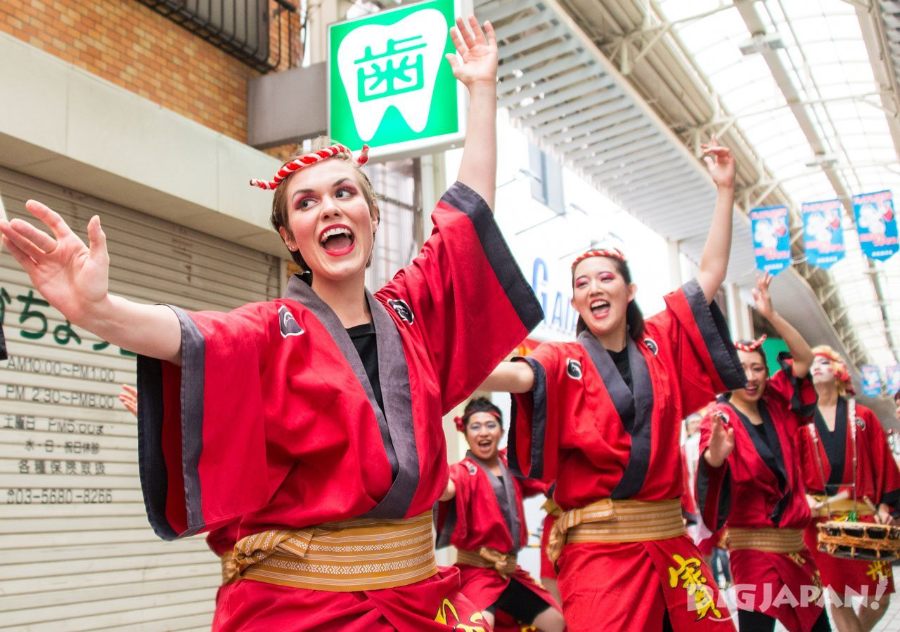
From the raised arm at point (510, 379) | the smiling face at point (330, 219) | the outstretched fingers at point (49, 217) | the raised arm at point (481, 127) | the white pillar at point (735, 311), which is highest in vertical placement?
the white pillar at point (735, 311)

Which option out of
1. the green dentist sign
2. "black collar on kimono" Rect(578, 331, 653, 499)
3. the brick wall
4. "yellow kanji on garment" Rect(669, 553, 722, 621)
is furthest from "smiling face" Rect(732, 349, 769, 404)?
the brick wall

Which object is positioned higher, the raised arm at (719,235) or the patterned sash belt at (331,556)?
the raised arm at (719,235)

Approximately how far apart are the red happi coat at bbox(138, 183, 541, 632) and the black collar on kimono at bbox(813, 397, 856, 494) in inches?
184

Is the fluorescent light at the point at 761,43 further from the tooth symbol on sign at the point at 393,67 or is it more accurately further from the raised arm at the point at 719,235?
the raised arm at the point at 719,235

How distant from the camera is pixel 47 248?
1685 mm

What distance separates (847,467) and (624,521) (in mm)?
3439

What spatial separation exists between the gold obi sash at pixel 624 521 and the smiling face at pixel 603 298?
70 cm

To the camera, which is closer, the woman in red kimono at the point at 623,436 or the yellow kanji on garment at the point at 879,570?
the woman in red kimono at the point at 623,436

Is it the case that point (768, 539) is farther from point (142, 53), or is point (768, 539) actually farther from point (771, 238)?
point (771, 238)

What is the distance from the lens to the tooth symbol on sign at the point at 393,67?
690cm

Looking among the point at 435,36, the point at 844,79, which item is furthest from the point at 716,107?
the point at 435,36

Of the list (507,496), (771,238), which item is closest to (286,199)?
(507,496)

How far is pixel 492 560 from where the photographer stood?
5848 millimetres

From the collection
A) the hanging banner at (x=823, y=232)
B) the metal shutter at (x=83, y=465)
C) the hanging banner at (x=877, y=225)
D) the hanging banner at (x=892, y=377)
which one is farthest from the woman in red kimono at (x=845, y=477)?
the hanging banner at (x=892, y=377)
